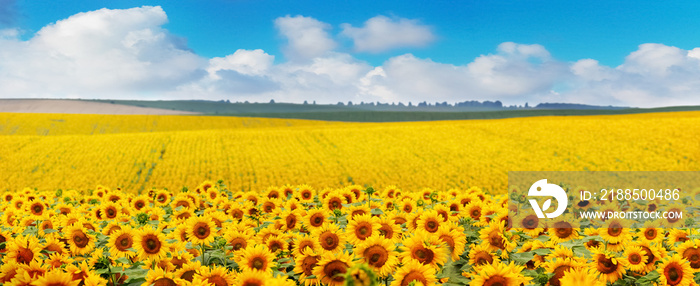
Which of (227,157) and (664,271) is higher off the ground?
(664,271)

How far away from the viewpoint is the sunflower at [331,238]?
12.3 feet

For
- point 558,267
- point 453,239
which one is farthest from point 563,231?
point 453,239

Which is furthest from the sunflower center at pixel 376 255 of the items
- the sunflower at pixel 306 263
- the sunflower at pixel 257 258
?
the sunflower at pixel 257 258

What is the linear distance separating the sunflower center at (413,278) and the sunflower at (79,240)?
3137mm

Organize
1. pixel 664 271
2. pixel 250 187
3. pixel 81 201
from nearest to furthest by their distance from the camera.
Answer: pixel 664 271 < pixel 81 201 < pixel 250 187

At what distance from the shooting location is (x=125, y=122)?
8112cm

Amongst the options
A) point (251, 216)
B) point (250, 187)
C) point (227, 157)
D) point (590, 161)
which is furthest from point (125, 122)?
point (251, 216)

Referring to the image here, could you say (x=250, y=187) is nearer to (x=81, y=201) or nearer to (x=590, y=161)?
(x=81, y=201)

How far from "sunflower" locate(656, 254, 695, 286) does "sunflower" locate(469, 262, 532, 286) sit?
1.32 metres

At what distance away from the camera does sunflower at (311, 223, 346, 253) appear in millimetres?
3758

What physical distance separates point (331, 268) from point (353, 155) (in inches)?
1187

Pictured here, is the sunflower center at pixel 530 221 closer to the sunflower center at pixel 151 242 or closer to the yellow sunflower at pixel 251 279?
the yellow sunflower at pixel 251 279

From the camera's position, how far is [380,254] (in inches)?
131

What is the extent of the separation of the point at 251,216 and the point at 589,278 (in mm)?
4294
